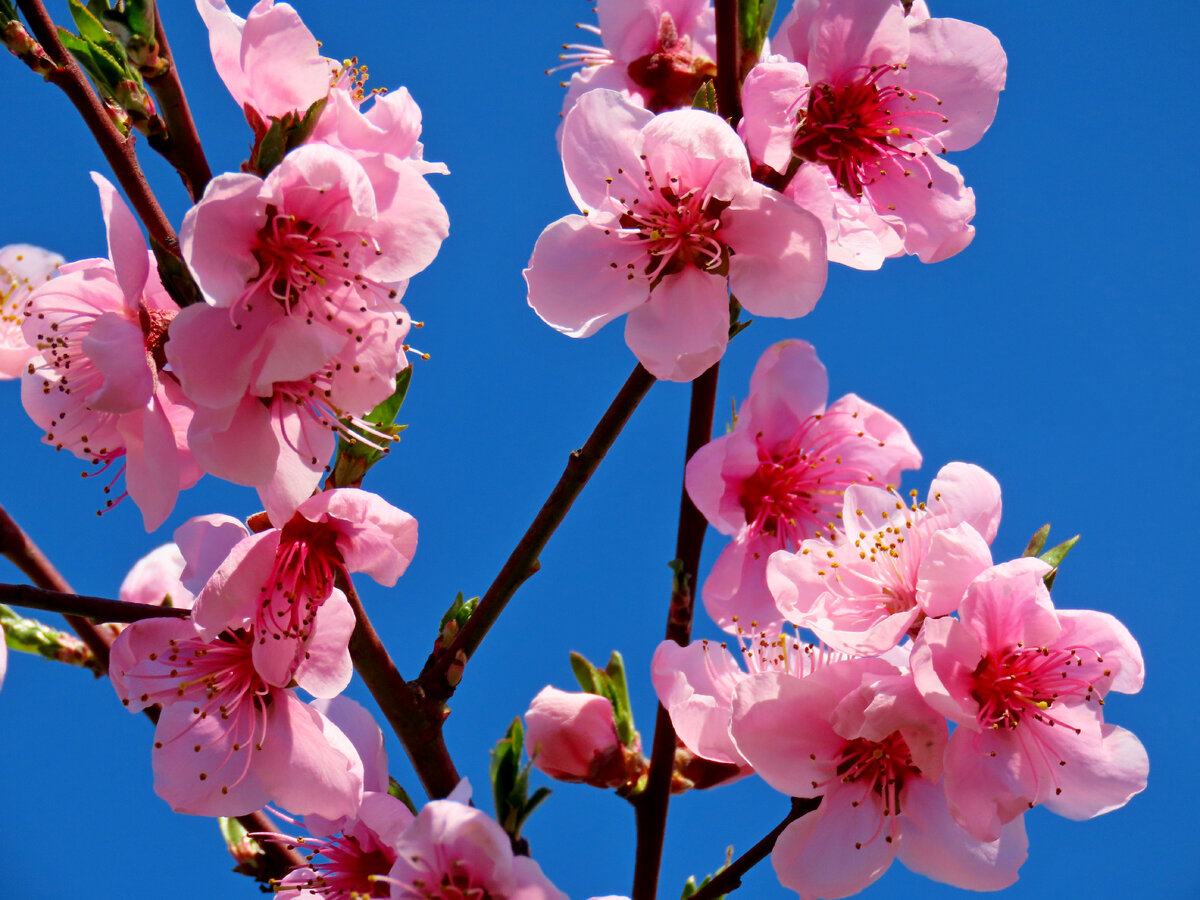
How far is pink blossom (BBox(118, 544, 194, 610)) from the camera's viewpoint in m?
2.36

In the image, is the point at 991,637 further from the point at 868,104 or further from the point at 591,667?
the point at 868,104

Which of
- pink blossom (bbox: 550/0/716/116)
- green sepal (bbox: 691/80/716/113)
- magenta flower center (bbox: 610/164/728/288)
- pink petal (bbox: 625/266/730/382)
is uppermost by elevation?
pink blossom (bbox: 550/0/716/116)

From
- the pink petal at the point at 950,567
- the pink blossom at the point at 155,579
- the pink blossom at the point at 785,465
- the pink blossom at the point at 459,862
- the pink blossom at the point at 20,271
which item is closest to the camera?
the pink blossom at the point at 459,862

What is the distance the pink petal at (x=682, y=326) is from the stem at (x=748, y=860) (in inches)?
25.9

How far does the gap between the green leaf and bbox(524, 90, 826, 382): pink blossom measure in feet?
1.62

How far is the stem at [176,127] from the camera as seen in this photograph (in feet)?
4.83

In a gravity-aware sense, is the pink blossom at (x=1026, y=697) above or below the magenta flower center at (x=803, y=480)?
below

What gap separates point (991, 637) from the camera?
1.46 meters

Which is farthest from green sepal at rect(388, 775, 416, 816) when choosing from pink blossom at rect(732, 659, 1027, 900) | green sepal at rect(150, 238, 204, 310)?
green sepal at rect(150, 238, 204, 310)

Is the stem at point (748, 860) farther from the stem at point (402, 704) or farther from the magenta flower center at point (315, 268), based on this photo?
the magenta flower center at point (315, 268)

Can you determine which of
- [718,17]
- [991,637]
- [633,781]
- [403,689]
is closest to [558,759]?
[633,781]

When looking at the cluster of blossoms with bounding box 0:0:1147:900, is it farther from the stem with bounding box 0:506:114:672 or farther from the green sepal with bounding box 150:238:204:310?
the stem with bounding box 0:506:114:672

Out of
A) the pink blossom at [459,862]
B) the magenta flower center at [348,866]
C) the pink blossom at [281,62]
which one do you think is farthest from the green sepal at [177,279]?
the magenta flower center at [348,866]

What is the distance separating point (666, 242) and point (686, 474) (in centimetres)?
37
